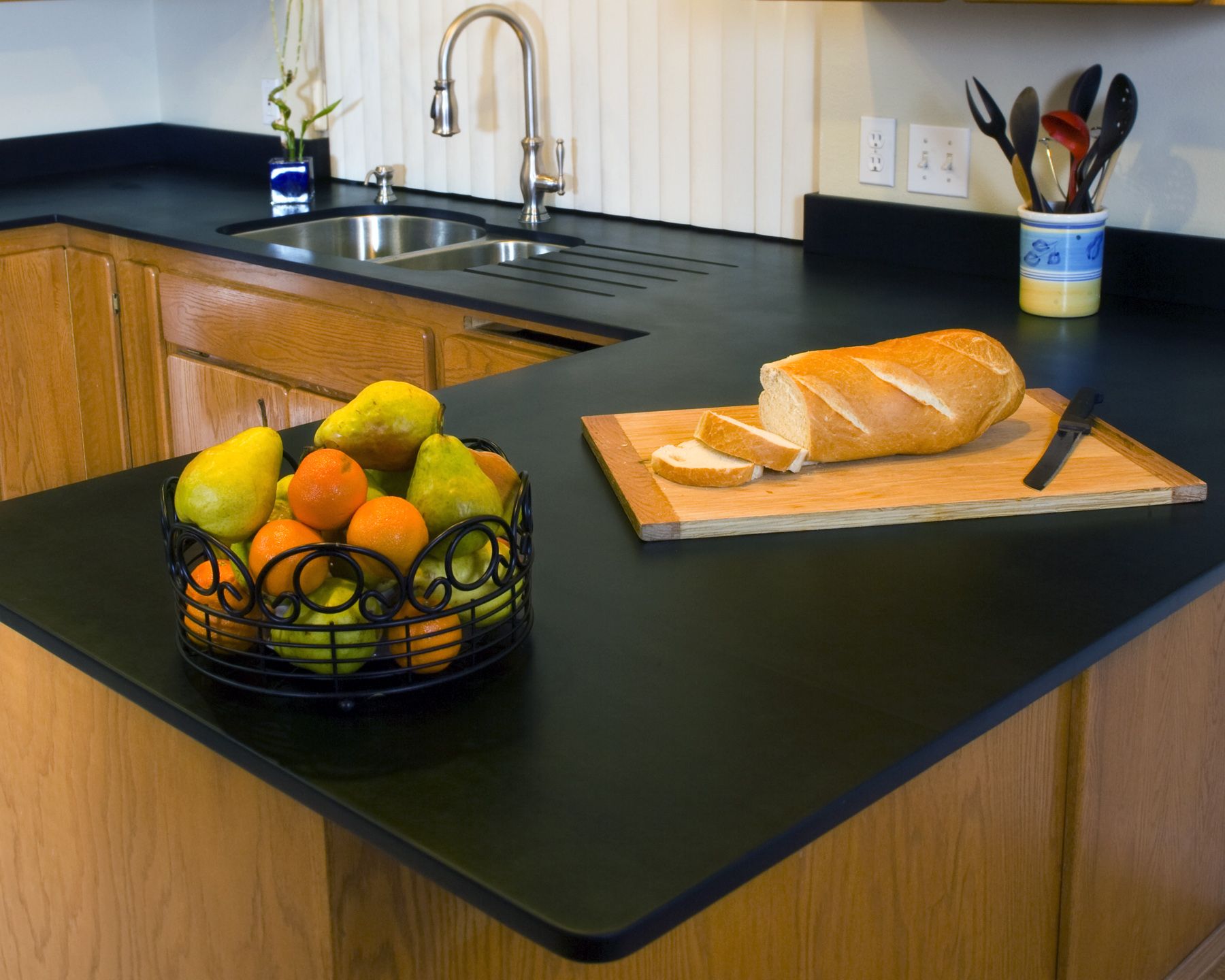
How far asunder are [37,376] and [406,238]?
817mm

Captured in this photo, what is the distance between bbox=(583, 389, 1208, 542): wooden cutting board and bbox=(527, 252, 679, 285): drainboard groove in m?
0.89

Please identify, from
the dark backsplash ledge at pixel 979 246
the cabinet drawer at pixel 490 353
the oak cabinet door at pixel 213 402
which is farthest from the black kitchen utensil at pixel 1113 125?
the oak cabinet door at pixel 213 402

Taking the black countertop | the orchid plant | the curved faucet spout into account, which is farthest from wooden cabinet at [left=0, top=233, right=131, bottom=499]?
the black countertop

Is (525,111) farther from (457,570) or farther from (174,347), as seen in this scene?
(457,570)

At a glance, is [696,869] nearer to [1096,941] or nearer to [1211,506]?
[1211,506]

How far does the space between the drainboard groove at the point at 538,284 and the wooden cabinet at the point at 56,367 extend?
953 mm

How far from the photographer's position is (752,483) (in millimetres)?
1231

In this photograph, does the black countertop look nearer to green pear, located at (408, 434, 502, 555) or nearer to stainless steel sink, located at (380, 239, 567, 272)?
green pear, located at (408, 434, 502, 555)

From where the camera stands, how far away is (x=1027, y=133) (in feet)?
6.14

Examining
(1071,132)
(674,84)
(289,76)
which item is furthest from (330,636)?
(289,76)

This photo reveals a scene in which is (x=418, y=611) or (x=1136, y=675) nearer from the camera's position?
(x=418, y=611)

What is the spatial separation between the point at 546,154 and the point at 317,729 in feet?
6.78

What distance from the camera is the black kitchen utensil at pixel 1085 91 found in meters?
1.86

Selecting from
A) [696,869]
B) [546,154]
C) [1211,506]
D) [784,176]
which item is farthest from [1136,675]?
[546,154]
